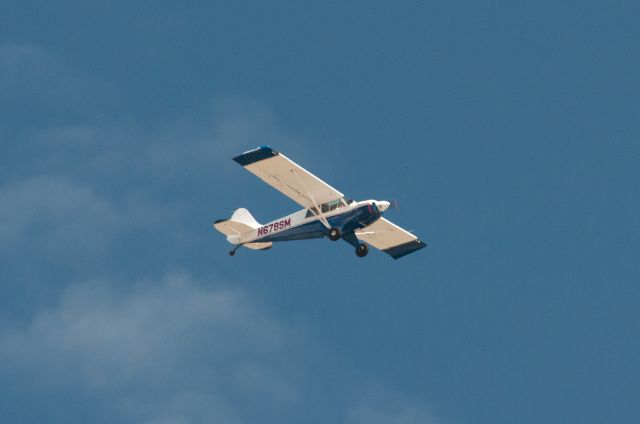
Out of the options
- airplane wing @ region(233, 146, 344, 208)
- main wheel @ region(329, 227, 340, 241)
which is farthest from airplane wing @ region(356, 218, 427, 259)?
main wheel @ region(329, 227, 340, 241)

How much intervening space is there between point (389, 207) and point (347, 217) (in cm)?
154

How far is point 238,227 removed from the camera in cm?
6216

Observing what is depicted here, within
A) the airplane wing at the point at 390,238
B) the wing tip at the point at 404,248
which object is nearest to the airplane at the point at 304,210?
the airplane wing at the point at 390,238

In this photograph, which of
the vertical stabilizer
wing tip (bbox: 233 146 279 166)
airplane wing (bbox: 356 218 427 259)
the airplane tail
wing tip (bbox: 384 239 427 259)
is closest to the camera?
wing tip (bbox: 233 146 279 166)

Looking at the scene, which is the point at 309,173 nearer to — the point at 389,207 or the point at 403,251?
the point at 389,207

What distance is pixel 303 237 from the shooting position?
6022 centimetres

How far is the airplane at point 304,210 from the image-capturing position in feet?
193

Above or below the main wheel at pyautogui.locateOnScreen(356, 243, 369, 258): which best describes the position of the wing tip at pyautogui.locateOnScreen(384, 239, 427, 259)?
above

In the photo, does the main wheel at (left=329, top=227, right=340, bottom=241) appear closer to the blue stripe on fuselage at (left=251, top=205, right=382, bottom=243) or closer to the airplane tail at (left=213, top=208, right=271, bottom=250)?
the blue stripe on fuselage at (left=251, top=205, right=382, bottom=243)

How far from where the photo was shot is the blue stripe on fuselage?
193 feet

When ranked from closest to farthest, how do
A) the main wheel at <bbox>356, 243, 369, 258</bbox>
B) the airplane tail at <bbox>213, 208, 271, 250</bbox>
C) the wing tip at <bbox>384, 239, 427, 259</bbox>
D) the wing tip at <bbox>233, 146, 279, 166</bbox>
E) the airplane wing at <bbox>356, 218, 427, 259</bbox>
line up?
1. the wing tip at <bbox>233, 146, 279, 166</bbox>
2. the main wheel at <bbox>356, 243, 369, 258</bbox>
3. the airplane tail at <bbox>213, 208, 271, 250</bbox>
4. the airplane wing at <bbox>356, 218, 427, 259</bbox>
5. the wing tip at <bbox>384, 239, 427, 259</bbox>

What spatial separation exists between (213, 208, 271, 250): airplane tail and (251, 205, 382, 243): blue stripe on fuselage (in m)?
2.15

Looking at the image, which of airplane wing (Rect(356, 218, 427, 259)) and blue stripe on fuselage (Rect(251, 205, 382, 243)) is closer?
blue stripe on fuselage (Rect(251, 205, 382, 243))

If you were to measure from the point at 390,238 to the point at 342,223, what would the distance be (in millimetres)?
5777
